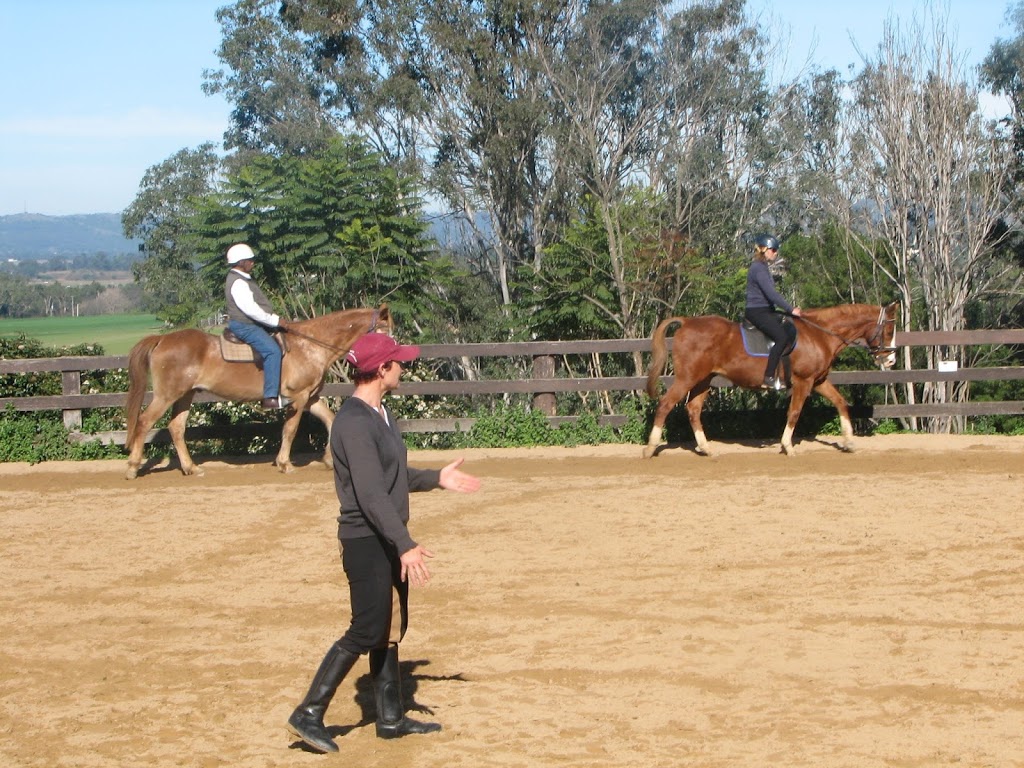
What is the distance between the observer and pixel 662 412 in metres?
14.8

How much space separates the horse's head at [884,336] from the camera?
49.0 ft

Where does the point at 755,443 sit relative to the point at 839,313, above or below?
below

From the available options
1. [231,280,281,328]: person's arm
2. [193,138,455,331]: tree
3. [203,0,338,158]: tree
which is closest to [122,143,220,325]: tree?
[203,0,338,158]: tree

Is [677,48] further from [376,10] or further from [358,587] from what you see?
[358,587]

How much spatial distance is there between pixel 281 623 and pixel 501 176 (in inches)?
1391

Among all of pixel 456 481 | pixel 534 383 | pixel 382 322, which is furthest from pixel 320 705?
pixel 534 383

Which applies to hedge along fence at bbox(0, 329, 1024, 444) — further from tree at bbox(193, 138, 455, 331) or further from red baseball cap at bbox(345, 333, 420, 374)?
red baseball cap at bbox(345, 333, 420, 374)

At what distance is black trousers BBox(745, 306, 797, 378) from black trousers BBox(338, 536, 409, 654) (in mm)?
9449

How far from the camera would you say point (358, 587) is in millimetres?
5742

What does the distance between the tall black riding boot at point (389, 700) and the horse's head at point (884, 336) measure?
10.5m

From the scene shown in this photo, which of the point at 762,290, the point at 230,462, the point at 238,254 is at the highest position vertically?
the point at 238,254

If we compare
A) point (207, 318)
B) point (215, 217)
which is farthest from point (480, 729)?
point (207, 318)

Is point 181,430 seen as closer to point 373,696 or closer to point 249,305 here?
point 249,305

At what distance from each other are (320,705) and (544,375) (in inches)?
417
